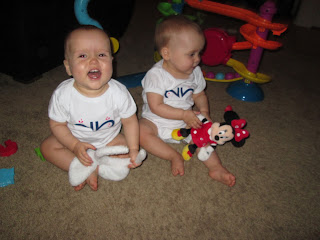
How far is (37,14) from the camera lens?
120 cm

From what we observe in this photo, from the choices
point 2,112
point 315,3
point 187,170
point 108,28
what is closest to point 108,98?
point 187,170

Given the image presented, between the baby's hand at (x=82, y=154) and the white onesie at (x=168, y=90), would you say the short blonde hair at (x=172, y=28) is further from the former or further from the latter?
the baby's hand at (x=82, y=154)

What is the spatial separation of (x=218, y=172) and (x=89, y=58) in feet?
1.90

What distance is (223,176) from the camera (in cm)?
93

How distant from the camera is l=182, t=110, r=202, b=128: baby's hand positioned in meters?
0.97

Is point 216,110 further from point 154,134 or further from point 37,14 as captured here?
point 37,14

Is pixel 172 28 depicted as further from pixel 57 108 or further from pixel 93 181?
pixel 93 181

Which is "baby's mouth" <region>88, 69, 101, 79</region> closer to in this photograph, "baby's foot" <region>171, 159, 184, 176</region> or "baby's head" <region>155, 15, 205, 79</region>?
"baby's head" <region>155, 15, 205, 79</region>

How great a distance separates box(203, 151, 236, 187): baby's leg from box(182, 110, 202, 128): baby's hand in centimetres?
13

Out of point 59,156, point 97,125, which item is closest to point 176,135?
point 97,125

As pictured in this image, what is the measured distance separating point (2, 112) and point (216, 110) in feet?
3.19

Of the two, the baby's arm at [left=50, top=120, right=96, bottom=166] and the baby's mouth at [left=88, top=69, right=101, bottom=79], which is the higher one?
the baby's mouth at [left=88, top=69, right=101, bottom=79]

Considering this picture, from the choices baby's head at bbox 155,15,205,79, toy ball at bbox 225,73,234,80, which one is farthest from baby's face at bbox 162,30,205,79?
toy ball at bbox 225,73,234,80

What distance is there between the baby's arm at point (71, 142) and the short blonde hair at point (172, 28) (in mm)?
459
